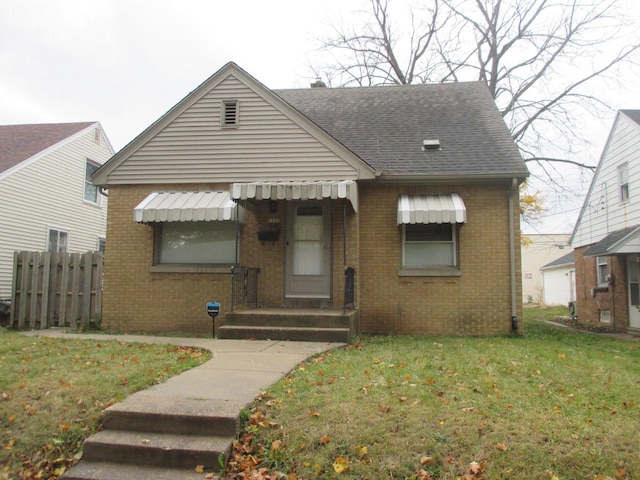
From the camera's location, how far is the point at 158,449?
3922 millimetres

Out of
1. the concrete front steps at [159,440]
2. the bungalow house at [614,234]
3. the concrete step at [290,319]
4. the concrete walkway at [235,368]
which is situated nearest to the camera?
the concrete front steps at [159,440]

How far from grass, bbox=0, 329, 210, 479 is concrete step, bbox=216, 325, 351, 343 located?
1.15 metres

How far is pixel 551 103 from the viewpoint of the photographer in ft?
70.0

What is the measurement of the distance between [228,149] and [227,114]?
80 centimetres

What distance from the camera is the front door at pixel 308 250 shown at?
33.4 feet

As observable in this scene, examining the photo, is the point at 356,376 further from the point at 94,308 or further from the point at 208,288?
the point at 94,308

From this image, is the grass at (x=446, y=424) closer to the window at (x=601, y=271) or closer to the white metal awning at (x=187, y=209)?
the white metal awning at (x=187, y=209)

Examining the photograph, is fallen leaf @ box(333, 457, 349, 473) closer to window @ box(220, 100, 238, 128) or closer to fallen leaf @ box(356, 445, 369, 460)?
fallen leaf @ box(356, 445, 369, 460)

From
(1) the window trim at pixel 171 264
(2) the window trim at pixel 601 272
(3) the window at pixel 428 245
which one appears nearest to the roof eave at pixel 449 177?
(3) the window at pixel 428 245

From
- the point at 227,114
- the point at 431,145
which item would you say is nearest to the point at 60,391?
the point at 227,114

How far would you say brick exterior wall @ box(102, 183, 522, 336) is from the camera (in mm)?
10109

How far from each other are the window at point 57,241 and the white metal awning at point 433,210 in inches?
540

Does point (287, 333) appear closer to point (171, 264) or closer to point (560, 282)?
point (171, 264)

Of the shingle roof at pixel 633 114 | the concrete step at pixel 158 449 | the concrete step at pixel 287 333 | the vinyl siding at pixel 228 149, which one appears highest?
the shingle roof at pixel 633 114
